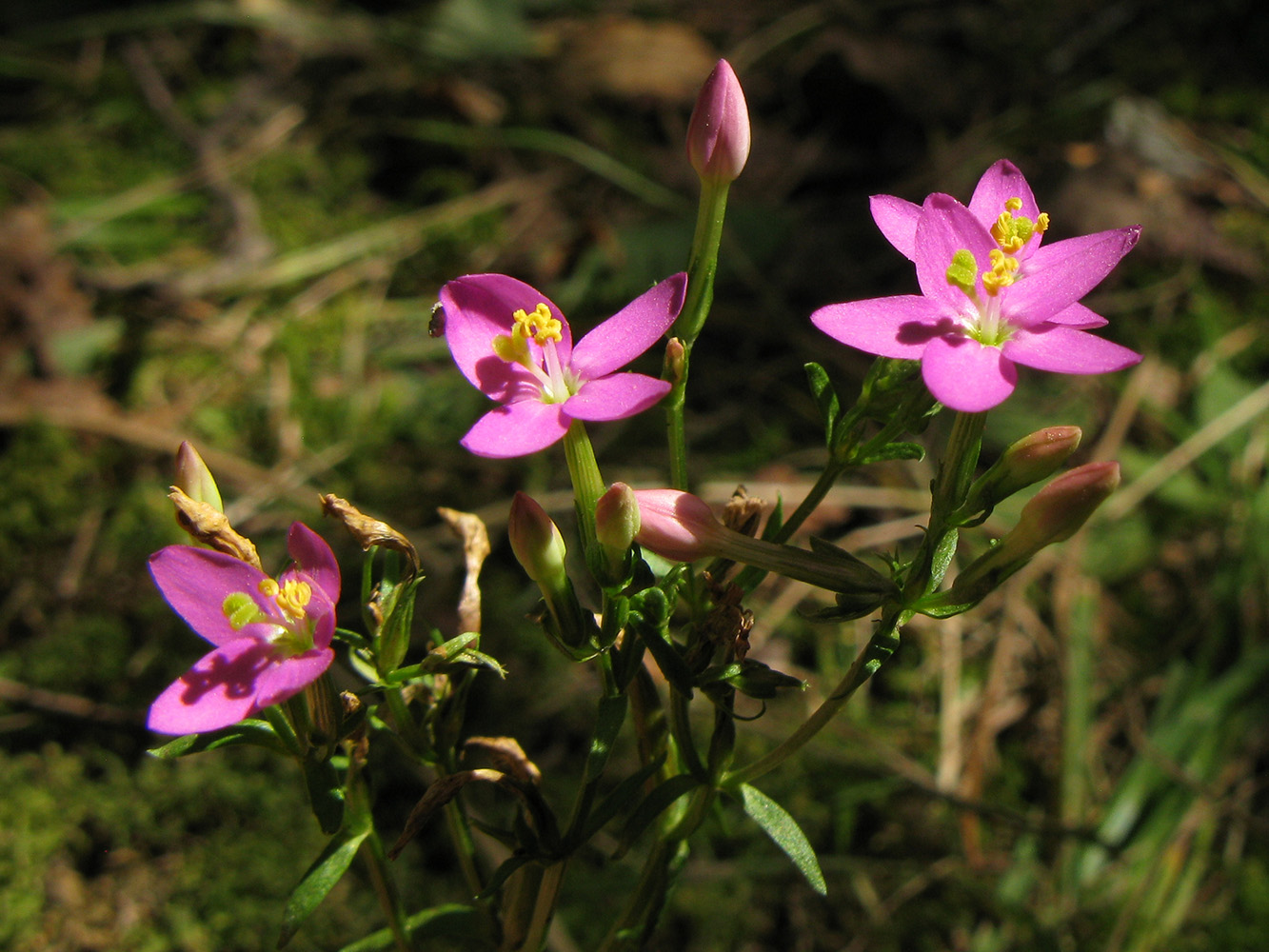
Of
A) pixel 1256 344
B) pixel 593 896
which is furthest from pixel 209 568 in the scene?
pixel 1256 344

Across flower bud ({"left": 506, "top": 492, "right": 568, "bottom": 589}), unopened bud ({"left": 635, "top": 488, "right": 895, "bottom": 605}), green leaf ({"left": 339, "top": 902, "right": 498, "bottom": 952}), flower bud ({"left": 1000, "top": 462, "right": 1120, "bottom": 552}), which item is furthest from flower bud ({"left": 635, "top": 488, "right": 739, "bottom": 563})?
green leaf ({"left": 339, "top": 902, "right": 498, "bottom": 952})

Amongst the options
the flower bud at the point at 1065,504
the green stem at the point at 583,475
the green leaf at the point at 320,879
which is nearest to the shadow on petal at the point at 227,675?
the green leaf at the point at 320,879

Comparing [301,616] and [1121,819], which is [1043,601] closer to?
[1121,819]

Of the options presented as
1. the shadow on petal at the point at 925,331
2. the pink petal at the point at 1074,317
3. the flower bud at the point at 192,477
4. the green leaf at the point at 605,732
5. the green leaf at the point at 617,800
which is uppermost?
the pink petal at the point at 1074,317

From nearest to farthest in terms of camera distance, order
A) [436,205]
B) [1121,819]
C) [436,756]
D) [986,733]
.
A: [436,756]
[1121,819]
[986,733]
[436,205]

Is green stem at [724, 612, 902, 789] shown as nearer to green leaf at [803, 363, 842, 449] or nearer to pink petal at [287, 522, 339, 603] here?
green leaf at [803, 363, 842, 449]

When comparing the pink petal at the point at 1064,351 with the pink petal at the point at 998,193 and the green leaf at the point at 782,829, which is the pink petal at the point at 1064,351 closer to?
the pink petal at the point at 998,193
